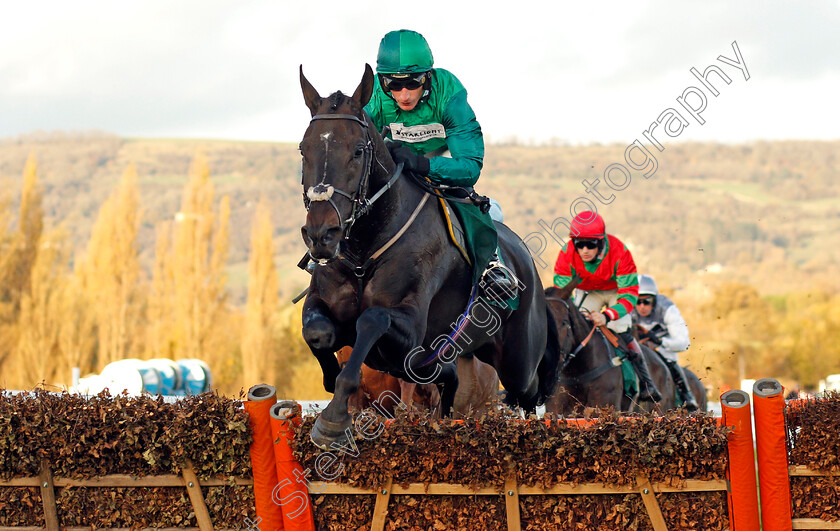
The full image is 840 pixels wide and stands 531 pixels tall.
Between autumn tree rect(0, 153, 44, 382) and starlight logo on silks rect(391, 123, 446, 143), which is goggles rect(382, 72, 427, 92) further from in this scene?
autumn tree rect(0, 153, 44, 382)

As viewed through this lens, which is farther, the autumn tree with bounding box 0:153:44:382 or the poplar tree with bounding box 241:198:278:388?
the poplar tree with bounding box 241:198:278:388

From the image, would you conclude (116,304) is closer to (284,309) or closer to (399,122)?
(284,309)

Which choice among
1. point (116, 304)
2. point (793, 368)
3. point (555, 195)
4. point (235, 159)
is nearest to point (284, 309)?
point (116, 304)

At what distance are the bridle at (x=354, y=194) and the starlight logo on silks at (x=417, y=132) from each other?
64 centimetres

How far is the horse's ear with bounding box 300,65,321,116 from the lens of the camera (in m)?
4.06

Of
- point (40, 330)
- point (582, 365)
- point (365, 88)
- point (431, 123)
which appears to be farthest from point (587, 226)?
point (40, 330)

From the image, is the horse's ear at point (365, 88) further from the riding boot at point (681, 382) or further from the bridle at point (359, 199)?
the riding boot at point (681, 382)

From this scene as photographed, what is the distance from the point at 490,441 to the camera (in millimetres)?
3742

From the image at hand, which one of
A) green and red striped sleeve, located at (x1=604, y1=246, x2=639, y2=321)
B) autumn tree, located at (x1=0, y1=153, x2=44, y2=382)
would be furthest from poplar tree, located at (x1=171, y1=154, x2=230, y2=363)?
green and red striped sleeve, located at (x1=604, y1=246, x2=639, y2=321)

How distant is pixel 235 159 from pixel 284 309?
4389 cm

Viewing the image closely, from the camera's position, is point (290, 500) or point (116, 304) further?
point (116, 304)

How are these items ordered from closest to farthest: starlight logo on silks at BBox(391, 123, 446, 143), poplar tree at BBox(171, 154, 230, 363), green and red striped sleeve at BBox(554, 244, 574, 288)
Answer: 1. starlight logo on silks at BBox(391, 123, 446, 143)
2. green and red striped sleeve at BBox(554, 244, 574, 288)
3. poplar tree at BBox(171, 154, 230, 363)

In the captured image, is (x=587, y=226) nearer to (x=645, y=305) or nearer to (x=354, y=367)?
(x=645, y=305)

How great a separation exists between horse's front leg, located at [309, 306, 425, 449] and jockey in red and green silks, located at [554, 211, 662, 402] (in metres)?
3.63
